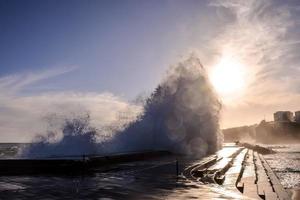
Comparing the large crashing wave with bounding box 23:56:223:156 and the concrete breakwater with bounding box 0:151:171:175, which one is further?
the large crashing wave with bounding box 23:56:223:156

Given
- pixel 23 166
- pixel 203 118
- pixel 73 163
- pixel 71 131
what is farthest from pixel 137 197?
pixel 203 118

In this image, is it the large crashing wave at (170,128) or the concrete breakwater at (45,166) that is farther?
the large crashing wave at (170,128)

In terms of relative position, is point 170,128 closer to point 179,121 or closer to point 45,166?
point 179,121

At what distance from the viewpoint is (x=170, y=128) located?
139 feet

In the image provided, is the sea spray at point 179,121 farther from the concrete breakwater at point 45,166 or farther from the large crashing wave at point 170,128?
the concrete breakwater at point 45,166

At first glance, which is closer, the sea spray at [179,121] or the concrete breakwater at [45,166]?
the concrete breakwater at [45,166]

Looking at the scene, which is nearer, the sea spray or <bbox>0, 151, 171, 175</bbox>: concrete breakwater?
<bbox>0, 151, 171, 175</bbox>: concrete breakwater

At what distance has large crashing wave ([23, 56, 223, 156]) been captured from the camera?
37.3 meters

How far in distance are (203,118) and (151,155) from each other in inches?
730

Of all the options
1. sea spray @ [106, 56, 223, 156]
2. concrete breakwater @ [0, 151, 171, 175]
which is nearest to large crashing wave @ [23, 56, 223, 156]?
sea spray @ [106, 56, 223, 156]

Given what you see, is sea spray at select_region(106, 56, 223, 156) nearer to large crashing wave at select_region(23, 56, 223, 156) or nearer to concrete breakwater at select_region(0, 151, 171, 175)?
large crashing wave at select_region(23, 56, 223, 156)

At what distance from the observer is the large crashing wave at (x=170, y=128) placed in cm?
3730

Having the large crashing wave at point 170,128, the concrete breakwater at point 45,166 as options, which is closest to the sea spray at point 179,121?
the large crashing wave at point 170,128

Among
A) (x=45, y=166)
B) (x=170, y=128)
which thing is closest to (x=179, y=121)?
(x=170, y=128)
